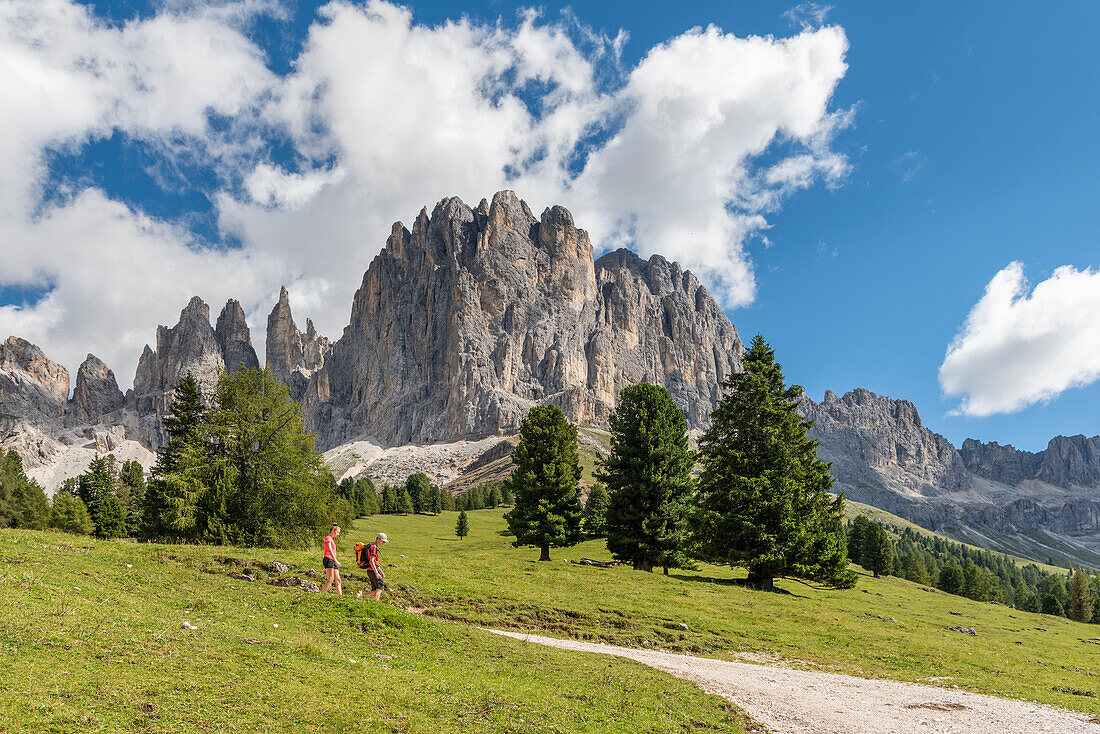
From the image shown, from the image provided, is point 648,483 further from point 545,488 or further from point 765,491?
point 765,491

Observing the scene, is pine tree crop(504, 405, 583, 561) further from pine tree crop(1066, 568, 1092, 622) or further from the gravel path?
pine tree crop(1066, 568, 1092, 622)

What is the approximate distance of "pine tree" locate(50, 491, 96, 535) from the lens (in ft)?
204

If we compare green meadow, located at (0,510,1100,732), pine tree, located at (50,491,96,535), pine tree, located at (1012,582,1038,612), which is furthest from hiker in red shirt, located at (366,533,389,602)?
pine tree, located at (1012,582,1038,612)

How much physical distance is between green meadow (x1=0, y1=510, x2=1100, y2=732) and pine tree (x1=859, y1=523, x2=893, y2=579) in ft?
206

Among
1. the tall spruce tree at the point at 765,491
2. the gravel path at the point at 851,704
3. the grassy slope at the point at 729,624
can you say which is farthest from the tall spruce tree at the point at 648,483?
the gravel path at the point at 851,704

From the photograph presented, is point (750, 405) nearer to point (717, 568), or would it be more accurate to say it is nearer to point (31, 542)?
point (717, 568)

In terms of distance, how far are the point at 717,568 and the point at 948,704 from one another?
3535 centimetres

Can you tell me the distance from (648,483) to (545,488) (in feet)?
25.2

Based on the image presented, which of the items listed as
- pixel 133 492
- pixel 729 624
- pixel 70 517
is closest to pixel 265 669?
pixel 729 624

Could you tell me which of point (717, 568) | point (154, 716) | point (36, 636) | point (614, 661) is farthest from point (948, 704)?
point (717, 568)

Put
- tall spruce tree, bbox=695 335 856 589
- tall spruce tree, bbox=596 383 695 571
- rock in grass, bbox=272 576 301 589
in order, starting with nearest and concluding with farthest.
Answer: rock in grass, bbox=272 576 301 589 < tall spruce tree, bbox=695 335 856 589 < tall spruce tree, bbox=596 383 695 571

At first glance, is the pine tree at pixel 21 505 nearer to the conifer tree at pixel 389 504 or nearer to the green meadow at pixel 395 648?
the green meadow at pixel 395 648

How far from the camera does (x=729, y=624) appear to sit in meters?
25.1

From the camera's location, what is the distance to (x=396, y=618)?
16906mm
